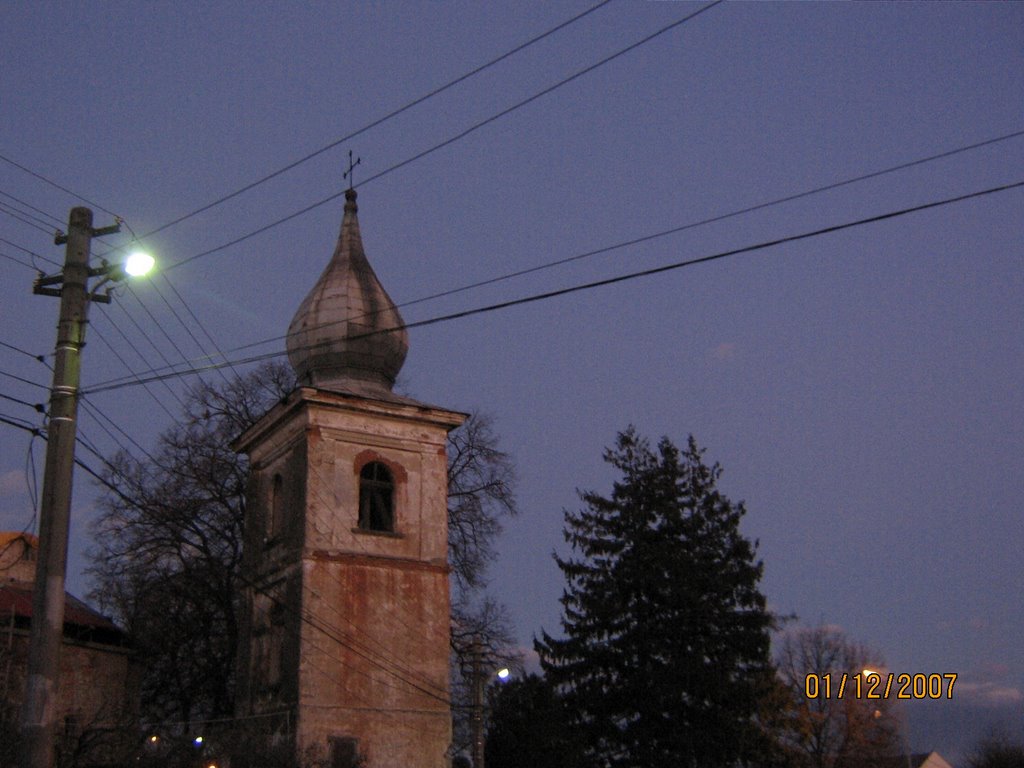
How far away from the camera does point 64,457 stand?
12781mm

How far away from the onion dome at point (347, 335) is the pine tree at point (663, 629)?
615 cm

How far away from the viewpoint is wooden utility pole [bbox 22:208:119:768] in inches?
473

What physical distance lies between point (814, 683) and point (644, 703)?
15176 mm

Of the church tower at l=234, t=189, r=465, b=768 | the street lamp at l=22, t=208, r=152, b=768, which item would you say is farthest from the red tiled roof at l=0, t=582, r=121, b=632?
the street lamp at l=22, t=208, r=152, b=768

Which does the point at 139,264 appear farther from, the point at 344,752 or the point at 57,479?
the point at 344,752

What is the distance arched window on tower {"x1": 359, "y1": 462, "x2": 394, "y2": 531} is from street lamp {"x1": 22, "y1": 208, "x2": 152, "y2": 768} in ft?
50.5

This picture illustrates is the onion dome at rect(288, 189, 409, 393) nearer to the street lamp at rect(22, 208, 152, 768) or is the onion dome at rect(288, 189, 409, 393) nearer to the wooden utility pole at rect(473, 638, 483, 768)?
the wooden utility pole at rect(473, 638, 483, 768)

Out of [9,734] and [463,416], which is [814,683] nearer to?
[463,416]

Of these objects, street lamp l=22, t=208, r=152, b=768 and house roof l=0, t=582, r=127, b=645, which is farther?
house roof l=0, t=582, r=127, b=645

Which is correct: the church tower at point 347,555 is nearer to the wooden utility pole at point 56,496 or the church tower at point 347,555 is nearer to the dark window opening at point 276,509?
the dark window opening at point 276,509

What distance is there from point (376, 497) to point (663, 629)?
Result: 750cm

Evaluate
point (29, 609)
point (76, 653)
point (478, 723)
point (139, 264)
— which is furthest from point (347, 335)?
point (139, 264)

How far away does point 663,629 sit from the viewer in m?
30.1

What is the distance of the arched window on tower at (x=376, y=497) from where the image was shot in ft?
95.6
